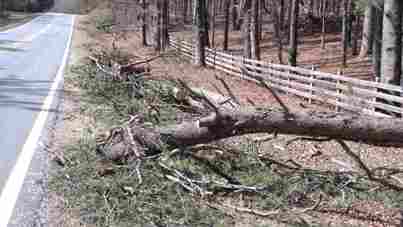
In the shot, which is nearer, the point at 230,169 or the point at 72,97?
the point at 230,169

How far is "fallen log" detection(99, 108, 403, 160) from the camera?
7.31 meters

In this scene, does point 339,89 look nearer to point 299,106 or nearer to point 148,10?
point 299,106

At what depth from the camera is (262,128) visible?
735 centimetres

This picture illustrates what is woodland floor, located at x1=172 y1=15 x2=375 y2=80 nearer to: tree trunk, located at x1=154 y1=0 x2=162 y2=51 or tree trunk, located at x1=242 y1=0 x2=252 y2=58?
tree trunk, located at x1=242 y1=0 x2=252 y2=58

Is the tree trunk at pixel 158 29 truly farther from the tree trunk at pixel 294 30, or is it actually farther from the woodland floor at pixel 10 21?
the woodland floor at pixel 10 21

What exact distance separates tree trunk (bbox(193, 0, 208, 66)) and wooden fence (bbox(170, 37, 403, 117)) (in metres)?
0.62

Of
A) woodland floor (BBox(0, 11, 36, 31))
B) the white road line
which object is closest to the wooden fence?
the white road line

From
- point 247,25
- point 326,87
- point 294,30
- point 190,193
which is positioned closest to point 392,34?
point 326,87

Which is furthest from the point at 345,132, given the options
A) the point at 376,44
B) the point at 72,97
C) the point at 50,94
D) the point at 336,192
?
the point at 376,44

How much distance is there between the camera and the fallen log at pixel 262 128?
7.31 m

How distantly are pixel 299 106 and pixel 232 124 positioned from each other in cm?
636

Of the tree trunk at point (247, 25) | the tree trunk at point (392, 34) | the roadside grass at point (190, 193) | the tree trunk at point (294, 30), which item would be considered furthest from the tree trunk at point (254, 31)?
the roadside grass at point (190, 193)

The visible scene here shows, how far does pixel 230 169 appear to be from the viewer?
7742mm

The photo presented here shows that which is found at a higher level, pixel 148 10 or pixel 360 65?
pixel 148 10
